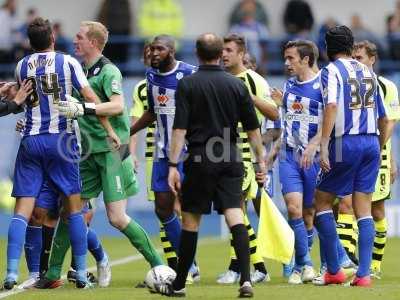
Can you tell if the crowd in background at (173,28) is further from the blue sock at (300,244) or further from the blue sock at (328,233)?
the blue sock at (328,233)

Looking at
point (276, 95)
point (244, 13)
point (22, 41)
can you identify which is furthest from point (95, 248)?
point (244, 13)

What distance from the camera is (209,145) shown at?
11062 millimetres

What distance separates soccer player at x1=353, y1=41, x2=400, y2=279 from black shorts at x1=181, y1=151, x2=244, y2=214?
123 inches

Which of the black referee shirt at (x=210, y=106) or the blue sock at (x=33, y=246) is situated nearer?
the black referee shirt at (x=210, y=106)

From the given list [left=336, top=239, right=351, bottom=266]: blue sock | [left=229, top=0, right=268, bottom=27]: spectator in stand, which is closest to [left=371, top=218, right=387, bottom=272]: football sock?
[left=336, top=239, right=351, bottom=266]: blue sock

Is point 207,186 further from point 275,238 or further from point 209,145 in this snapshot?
point 275,238

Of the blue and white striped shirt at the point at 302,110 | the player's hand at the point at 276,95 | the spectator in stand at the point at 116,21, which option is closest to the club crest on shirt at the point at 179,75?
the player's hand at the point at 276,95

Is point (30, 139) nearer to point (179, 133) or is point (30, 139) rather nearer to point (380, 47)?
point (179, 133)

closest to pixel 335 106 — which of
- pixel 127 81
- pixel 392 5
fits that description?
pixel 127 81

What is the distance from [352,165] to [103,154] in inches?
87.5

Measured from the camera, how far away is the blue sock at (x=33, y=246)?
42.0 ft

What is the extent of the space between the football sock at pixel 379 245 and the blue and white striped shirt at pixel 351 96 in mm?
2327

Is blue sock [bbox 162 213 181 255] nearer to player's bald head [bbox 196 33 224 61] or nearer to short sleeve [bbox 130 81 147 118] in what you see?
short sleeve [bbox 130 81 147 118]

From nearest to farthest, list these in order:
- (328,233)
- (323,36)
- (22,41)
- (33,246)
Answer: (328,233) → (33,246) → (323,36) → (22,41)
